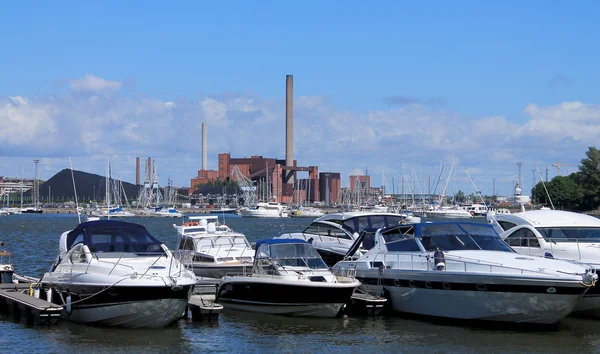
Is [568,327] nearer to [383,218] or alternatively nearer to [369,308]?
[369,308]

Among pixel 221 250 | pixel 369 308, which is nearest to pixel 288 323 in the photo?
pixel 369 308

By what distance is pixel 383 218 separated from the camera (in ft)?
106

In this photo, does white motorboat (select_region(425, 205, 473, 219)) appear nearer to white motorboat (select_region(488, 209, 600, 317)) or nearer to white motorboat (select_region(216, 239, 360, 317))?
white motorboat (select_region(488, 209, 600, 317))

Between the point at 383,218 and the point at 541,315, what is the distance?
38.4 ft

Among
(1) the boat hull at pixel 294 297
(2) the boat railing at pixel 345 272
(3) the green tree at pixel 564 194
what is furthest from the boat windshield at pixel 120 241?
(3) the green tree at pixel 564 194

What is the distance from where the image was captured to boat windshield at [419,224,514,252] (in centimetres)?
2347

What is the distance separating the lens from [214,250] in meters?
33.4

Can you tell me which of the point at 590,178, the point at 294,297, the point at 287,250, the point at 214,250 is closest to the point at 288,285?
the point at 294,297

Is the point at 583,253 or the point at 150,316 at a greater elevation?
the point at 583,253

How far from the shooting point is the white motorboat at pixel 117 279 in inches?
830

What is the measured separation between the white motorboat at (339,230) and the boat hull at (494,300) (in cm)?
770

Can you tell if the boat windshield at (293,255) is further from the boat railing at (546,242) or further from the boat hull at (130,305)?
the boat railing at (546,242)

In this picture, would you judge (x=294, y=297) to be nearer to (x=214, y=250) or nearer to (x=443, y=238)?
(x=443, y=238)

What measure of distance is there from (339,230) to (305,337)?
39.7 ft
